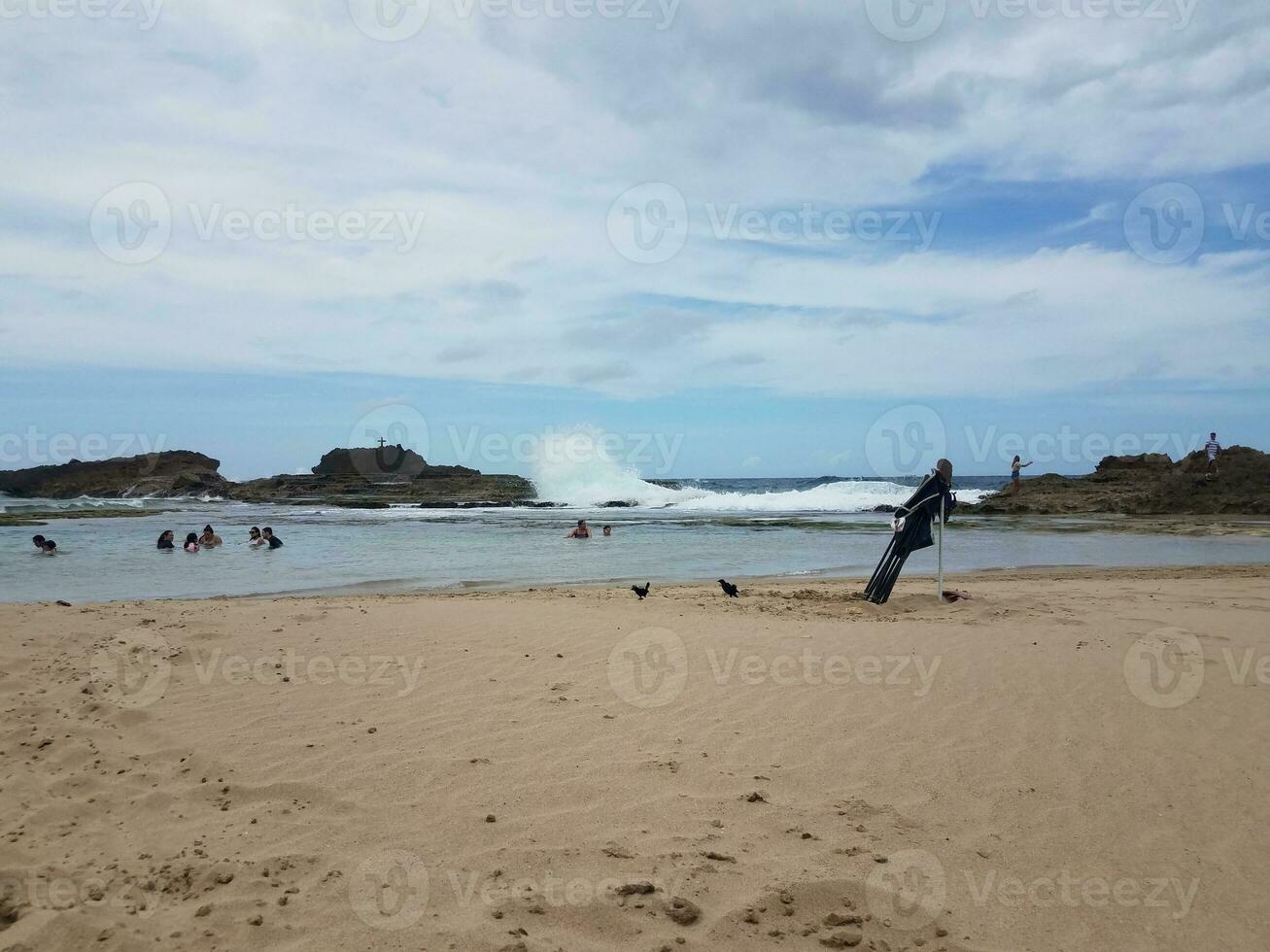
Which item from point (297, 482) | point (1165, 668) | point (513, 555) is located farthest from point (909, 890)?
point (297, 482)

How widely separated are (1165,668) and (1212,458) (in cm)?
2964

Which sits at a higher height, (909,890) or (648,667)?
(648,667)

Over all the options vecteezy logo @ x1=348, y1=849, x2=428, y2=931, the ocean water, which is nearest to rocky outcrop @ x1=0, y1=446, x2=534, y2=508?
the ocean water

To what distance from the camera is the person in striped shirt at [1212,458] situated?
30003 millimetres

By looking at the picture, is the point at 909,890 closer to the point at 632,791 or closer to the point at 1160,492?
the point at 632,791

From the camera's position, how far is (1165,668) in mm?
6781

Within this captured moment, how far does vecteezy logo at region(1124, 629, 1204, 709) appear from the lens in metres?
6.06

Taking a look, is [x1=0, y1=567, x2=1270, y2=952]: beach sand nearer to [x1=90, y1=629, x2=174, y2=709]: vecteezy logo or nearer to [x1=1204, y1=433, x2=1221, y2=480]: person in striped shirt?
[x1=90, y1=629, x2=174, y2=709]: vecteezy logo

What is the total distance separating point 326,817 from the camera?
4.02 meters

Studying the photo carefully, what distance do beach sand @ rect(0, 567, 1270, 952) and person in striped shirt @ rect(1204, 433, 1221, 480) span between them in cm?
2745

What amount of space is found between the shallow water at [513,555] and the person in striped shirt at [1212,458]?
18.4 ft

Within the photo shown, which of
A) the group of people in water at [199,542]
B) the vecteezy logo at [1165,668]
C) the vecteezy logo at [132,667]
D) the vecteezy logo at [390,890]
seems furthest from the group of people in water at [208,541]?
the vecteezy logo at [1165,668]

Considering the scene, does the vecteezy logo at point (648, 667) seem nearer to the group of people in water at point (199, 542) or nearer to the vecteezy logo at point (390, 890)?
the vecteezy logo at point (390, 890)

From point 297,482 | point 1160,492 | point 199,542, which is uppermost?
point 297,482
